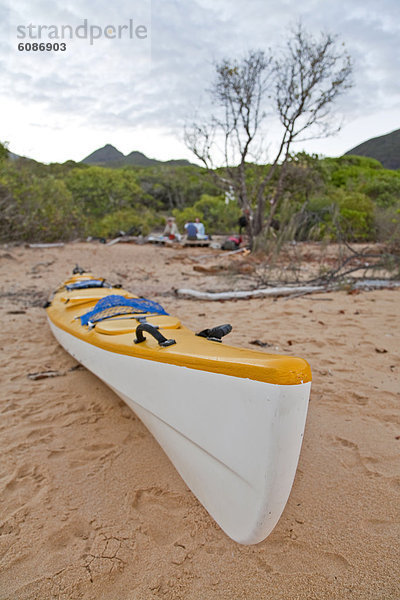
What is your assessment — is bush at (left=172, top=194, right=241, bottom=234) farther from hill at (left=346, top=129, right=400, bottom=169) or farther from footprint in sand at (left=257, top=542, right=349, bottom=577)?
hill at (left=346, top=129, right=400, bottom=169)

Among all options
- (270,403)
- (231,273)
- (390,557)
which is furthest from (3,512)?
(231,273)

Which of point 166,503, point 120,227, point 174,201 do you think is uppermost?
point 174,201

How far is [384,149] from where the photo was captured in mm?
33969

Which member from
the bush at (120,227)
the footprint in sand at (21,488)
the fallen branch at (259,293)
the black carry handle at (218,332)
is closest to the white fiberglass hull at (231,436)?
the black carry handle at (218,332)

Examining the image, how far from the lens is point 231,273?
21.7 ft

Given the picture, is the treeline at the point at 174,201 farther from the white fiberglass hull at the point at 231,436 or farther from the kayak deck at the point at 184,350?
the white fiberglass hull at the point at 231,436

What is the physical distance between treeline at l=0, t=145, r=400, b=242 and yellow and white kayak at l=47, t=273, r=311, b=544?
15.8ft

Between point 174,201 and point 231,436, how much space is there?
98.9 feet

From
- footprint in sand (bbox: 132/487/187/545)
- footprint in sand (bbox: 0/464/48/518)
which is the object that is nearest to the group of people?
footprint in sand (bbox: 0/464/48/518)

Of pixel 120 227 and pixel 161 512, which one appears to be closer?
pixel 161 512

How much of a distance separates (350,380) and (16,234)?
1034cm

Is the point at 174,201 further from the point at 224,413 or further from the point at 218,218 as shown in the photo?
the point at 224,413

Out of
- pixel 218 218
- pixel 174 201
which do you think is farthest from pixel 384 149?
pixel 218 218

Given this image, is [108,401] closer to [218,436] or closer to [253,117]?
[218,436]
